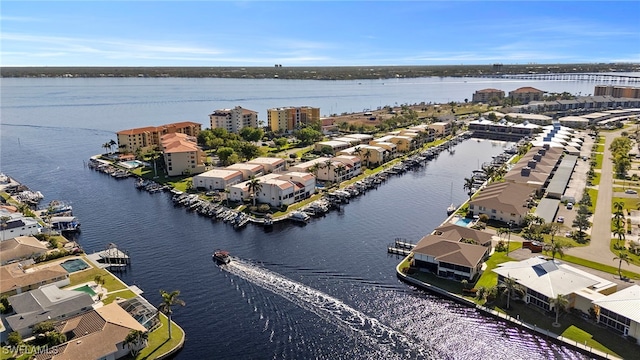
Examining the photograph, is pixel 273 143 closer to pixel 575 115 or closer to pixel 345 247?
pixel 345 247

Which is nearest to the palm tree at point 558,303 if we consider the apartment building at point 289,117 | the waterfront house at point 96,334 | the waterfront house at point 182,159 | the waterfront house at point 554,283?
the waterfront house at point 554,283

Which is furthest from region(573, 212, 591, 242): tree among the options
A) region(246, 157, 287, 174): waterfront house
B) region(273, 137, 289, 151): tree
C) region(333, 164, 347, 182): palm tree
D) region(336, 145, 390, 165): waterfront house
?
region(273, 137, 289, 151): tree

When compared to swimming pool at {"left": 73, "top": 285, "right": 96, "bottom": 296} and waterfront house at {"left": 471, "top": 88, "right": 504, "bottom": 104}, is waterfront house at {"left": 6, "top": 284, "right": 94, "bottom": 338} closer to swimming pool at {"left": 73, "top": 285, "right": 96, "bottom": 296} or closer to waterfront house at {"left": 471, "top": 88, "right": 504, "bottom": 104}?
swimming pool at {"left": 73, "top": 285, "right": 96, "bottom": 296}

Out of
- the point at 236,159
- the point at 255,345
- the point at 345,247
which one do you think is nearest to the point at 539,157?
the point at 345,247

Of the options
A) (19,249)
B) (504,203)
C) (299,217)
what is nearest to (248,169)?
(299,217)

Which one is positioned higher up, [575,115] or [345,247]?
[575,115]

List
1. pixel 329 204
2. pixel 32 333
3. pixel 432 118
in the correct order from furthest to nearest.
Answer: pixel 432 118 < pixel 329 204 < pixel 32 333

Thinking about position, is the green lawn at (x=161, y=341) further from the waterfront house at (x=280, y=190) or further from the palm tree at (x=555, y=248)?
the palm tree at (x=555, y=248)

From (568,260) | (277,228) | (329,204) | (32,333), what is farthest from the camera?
(329,204)
